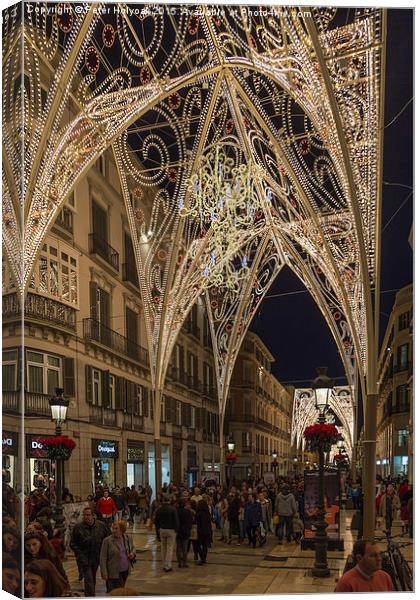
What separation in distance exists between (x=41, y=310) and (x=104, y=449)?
250 cm

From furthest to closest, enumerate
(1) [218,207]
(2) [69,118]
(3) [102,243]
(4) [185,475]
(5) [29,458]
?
(1) [218,207] < (4) [185,475] < (3) [102,243] < (2) [69,118] < (5) [29,458]

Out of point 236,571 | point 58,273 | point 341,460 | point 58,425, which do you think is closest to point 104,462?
point 58,425

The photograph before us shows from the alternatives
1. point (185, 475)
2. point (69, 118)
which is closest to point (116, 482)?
point (185, 475)

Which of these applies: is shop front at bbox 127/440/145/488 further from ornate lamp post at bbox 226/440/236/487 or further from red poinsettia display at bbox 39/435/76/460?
ornate lamp post at bbox 226/440/236/487

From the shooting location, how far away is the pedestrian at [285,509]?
484 inches

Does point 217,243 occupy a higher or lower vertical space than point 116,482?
higher

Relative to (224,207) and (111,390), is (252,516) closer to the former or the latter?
(111,390)

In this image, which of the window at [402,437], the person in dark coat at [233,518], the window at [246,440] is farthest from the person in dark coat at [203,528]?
the window at [402,437]

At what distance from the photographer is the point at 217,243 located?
1416 centimetres

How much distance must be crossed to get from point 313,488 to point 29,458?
5020 mm

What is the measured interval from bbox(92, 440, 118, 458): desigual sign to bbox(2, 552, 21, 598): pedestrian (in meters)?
2.18

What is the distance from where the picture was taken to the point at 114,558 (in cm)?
974

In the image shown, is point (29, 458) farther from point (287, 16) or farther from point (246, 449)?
point (287, 16)

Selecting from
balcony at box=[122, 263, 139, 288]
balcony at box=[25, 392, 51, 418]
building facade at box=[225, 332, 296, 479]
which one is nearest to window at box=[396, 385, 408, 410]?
building facade at box=[225, 332, 296, 479]
